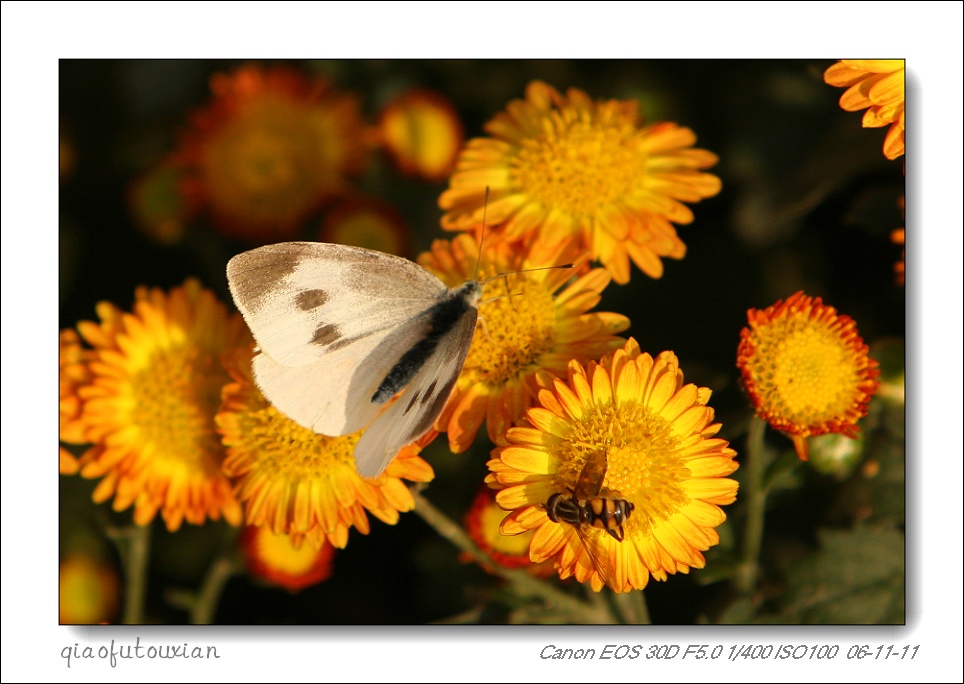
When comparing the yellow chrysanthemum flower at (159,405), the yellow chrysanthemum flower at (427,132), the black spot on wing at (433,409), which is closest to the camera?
the black spot on wing at (433,409)

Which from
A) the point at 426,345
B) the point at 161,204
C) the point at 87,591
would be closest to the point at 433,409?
the point at 426,345

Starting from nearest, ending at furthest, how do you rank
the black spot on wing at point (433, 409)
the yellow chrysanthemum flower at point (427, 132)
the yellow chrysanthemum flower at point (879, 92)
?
the black spot on wing at point (433, 409) → the yellow chrysanthemum flower at point (879, 92) → the yellow chrysanthemum flower at point (427, 132)

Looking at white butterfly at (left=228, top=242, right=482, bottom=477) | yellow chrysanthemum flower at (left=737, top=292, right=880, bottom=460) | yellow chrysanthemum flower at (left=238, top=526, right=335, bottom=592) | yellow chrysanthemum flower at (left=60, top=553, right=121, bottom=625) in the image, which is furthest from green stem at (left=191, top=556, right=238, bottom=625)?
yellow chrysanthemum flower at (left=737, top=292, right=880, bottom=460)

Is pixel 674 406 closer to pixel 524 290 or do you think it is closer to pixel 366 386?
pixel 524 290

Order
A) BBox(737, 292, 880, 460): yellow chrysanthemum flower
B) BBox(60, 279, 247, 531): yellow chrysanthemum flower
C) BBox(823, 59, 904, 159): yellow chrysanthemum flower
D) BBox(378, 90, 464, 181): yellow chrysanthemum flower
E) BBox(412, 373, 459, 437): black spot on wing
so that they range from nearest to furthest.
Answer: BBox(412, 373, 459, 437): black spot on wing → BBox(737, 292, 880, 460): yellow chrysanthemum flower → BBox(823, 59, 904, 159): yellow chrysanthemum flower → BBox(60, 279, 247, 531): yellow chrysanthemum flower → BBox(378, 90, 464, 181): yellow chrysanthemum flower

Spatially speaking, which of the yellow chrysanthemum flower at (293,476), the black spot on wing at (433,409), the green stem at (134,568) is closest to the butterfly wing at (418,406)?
the black spot on wing at (433,409)

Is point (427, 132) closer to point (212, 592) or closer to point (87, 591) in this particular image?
point (212, 592)

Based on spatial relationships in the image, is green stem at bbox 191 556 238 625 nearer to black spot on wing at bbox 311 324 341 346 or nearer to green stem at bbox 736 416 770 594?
black spot on wing at bbox 311 324 341 346

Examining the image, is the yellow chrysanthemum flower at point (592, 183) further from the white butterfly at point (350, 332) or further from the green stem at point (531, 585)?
the green stem at point (531, 585)
